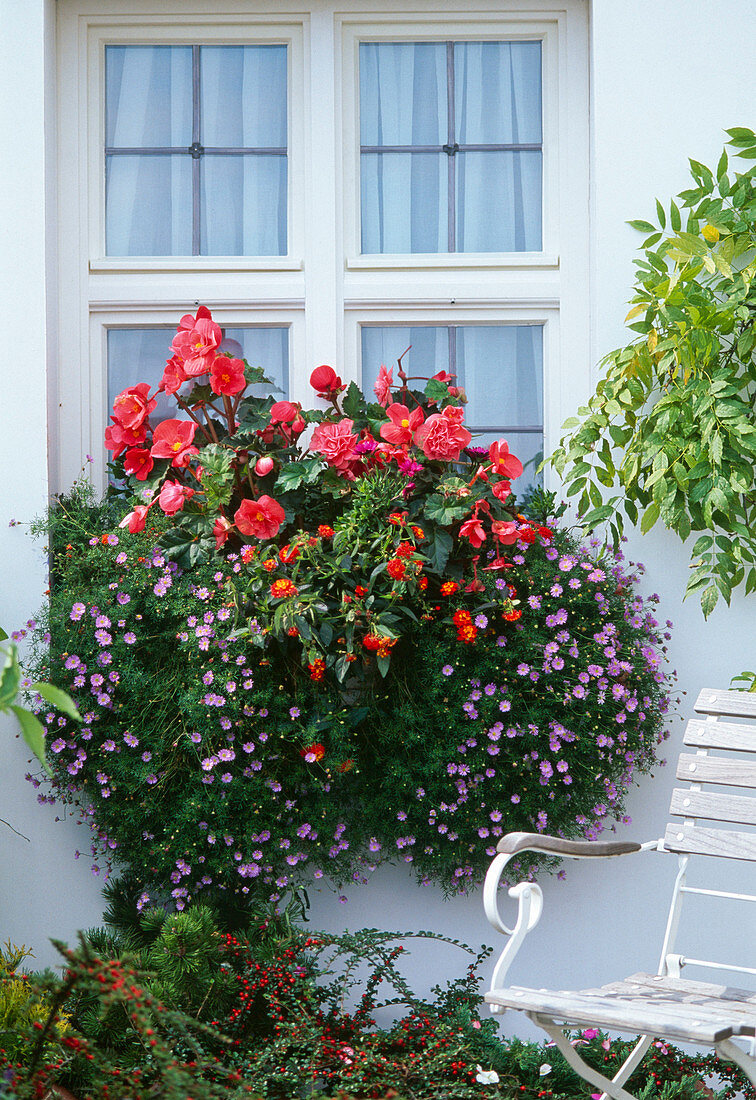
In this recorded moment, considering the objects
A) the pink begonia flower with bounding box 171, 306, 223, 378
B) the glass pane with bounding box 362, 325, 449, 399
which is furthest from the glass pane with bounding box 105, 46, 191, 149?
the glass pane with bounding box 362, 325, 449, 399

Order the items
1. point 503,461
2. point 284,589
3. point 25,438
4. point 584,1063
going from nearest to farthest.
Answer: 1. point 584,1063
2. point 284,589
3. point 503,461
4. point 25,438

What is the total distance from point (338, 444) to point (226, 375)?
1.14 feet

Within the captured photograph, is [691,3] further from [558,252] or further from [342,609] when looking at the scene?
[342,609]

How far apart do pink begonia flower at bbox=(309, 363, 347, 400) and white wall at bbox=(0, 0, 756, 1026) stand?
72 cm

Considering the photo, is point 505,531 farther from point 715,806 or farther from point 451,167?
point 451,167

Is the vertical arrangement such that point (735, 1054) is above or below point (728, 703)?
below

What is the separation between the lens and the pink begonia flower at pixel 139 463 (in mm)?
2434

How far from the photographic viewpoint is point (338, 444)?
231cm

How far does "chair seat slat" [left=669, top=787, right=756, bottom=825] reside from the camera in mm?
1997

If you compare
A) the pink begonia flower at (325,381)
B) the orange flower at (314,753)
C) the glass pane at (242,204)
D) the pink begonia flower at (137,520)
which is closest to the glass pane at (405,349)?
the pink begonia flower at (325,381)

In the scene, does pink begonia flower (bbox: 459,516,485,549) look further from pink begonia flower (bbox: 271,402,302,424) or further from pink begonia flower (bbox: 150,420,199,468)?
pink begonia flower (bbox: 150,420,199,468)

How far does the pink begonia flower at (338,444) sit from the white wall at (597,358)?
2.54ft

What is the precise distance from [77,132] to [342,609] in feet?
5.32

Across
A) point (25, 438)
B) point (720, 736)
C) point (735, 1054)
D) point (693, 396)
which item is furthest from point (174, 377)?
point (735, 1054)
